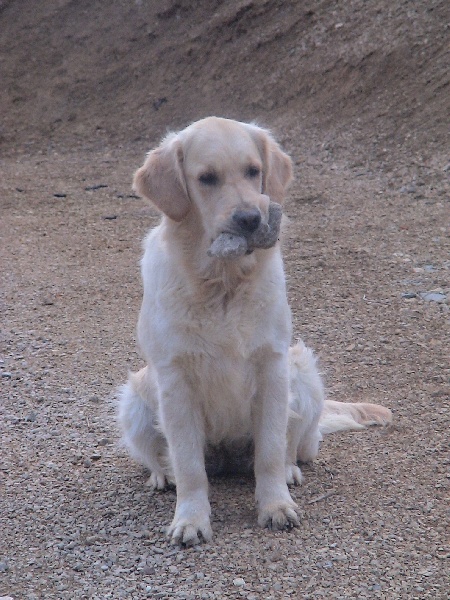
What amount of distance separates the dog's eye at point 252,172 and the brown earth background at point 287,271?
141 centimetres

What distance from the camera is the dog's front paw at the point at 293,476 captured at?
406 cm

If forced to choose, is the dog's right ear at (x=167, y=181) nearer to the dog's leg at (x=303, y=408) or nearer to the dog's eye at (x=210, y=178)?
the dog's eye at (x=210, y=178)

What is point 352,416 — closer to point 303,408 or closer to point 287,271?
point 303,408

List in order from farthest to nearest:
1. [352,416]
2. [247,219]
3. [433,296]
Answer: [433,296] → [352,416] → [247,219]

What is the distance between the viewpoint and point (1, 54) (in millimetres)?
14727

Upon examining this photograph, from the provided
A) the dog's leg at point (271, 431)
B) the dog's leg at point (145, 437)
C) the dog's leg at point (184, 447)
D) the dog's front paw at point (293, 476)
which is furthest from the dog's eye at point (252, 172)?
the dog's front paw at point (293, 476)

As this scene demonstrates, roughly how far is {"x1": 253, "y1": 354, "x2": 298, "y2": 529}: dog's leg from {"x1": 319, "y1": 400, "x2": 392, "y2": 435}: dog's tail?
833 millimetres

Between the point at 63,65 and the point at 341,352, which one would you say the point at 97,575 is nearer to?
the point at 341,352

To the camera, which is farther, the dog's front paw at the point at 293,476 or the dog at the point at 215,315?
the dog's front paw at the point at 293,476

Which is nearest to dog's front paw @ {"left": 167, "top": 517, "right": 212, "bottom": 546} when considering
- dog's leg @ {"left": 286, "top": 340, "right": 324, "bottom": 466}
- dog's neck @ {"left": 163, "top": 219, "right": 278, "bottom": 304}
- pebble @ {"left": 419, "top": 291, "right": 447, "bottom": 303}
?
dog's leg @ {"left": 286, "top": 340, "right": 324, "bottom": 466}

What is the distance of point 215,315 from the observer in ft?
12.1

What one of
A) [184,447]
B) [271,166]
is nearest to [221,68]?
[271,166]

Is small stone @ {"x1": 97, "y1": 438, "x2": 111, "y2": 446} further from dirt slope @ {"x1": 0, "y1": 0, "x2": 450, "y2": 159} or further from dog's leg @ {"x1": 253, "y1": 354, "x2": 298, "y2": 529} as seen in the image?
dirt slope @ {"x1": 0, "y1": 0, "x2": 450, "y2": 159}

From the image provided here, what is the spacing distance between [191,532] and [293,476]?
2.38 feet
